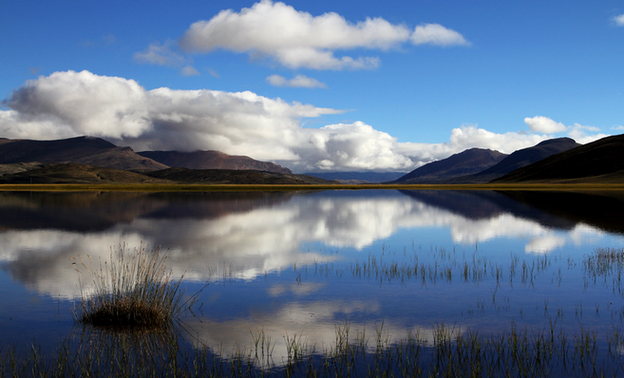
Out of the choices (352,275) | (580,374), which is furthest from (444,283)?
(580,374)

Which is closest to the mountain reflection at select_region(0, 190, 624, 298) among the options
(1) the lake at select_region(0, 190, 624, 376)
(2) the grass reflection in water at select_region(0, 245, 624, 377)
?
(1) the lake at select_region(0, 190, 624, 376)

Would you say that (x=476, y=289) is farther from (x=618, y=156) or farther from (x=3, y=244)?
(x=618, y=156)

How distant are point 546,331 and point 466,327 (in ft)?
6.26

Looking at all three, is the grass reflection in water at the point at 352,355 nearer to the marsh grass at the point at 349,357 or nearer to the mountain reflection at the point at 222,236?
the marsh grass at the point at 349,357

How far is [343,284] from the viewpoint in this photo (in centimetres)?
1617

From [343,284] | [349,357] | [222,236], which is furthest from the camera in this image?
[222,236]

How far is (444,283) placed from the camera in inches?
641

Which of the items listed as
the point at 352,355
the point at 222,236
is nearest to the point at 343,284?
the point at 352,355

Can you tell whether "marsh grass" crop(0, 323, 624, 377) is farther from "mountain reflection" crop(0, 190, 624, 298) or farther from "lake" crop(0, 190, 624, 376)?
"mountain reflection" crop(0, 190, 624, 298)

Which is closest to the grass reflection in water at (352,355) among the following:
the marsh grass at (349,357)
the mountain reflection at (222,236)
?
the marsh grass at (349,357)

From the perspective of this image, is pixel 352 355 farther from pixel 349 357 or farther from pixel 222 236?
pixel 222 236

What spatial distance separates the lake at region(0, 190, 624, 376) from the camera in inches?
425

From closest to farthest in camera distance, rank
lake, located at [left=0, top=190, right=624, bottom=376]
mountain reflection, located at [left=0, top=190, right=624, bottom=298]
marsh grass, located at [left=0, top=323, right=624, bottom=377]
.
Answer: marsh grass, located at [left=0, top=323, right=624, bottom=377]
lake, located at [left=0, top=190, right=624, bottom=376]
mountain reflection, located at [left=0, top=190, right=624, bottom=298]

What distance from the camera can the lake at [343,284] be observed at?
1079cm
